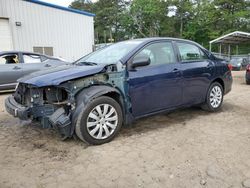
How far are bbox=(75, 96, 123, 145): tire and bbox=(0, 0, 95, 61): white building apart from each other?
10.8m

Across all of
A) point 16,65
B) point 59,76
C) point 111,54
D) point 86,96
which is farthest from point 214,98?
point 16,65

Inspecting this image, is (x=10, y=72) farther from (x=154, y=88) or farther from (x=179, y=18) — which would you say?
(x=179, y=18)

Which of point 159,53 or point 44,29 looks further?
point 44,29

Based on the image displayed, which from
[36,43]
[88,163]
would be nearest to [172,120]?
[88,163]

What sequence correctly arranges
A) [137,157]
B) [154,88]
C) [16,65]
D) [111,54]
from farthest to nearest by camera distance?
[16,65] → [111,54] → [154,88] → [137,157]

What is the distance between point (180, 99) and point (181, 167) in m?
1.83

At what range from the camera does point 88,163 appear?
3.05 metres

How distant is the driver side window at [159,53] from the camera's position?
164 inches

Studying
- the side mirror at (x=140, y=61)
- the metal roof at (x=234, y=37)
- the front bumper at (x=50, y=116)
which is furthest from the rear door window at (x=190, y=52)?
the metal roof at (x=234, y=37)

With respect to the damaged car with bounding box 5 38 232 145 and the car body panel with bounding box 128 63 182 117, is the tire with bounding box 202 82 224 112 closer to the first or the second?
the damaged car with bounding box 5 38 232 145

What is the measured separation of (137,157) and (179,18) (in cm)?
3646

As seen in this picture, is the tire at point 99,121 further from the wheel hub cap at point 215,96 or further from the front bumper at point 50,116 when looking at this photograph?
the wheel hub cap at point 215,96

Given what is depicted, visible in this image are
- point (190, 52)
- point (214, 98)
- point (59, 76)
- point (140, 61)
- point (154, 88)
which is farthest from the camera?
point (214, 98)

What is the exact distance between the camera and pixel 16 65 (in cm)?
758
